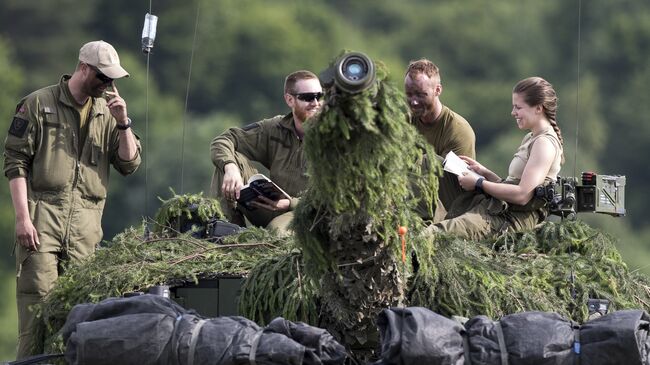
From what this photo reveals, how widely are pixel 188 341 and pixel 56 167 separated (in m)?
3.15

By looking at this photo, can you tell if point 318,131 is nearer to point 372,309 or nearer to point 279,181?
point 372,309

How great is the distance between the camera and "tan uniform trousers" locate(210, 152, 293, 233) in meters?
9.61

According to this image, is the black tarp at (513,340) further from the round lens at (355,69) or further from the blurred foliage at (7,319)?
the blurred foliage at (7,319)

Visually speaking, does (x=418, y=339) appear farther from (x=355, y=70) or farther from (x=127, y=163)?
(x=127, y=163)

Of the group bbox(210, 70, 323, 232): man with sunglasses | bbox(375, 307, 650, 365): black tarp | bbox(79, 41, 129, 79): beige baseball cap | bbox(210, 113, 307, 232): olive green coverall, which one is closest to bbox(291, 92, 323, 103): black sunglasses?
bbox(210, 70, 323, 232): man with sunglasses

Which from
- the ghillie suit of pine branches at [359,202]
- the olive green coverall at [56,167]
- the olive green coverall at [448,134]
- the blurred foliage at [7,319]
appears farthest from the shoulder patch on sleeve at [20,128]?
the blurred foliage at [7,319]

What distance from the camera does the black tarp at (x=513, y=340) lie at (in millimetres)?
7020

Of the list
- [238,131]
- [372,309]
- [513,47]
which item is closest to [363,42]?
[513,47]

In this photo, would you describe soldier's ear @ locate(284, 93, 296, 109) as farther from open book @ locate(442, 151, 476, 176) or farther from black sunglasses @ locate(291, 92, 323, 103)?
open book @ locate(442, 151, 476, 176)

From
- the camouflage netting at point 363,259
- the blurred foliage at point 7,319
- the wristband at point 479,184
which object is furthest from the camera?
the blurred foliage at point 7,319

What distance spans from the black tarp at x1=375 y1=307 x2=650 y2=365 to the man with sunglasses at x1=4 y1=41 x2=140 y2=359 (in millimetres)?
3348

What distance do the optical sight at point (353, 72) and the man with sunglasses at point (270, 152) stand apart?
2.74 meters

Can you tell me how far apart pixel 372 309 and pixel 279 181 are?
2.44 m

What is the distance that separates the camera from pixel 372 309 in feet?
25.3
